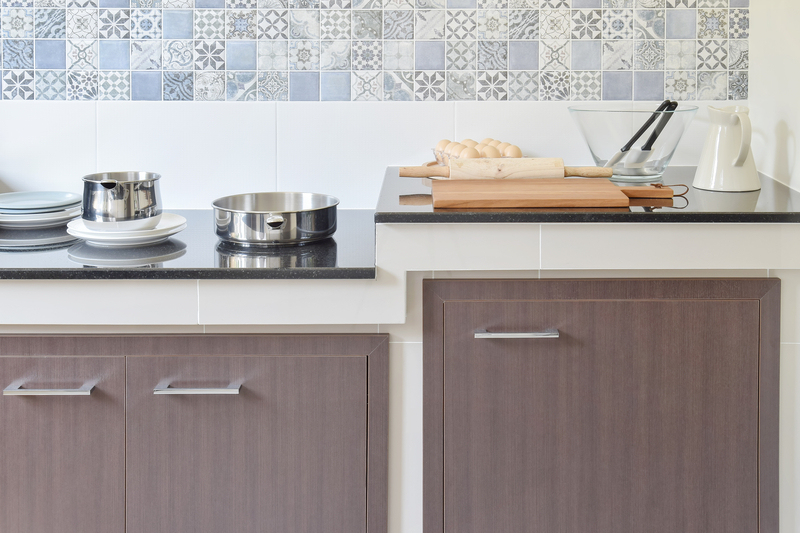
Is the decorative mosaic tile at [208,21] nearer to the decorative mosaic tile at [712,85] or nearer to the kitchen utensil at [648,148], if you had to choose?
the kitchen utensil at [648,148]

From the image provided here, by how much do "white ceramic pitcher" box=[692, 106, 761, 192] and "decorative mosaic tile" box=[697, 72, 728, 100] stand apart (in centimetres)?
32

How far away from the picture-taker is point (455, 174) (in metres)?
1.66

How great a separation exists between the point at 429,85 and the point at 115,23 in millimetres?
856

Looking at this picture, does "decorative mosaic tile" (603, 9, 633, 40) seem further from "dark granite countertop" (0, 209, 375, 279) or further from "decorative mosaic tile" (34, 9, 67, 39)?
"decorative mosaic tile" (34, 9, 67, 39)

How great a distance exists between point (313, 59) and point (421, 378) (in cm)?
99

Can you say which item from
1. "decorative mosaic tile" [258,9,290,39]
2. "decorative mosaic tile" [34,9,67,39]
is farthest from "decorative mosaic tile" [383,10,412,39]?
"decorative mosaic tile" [34,9,67,39]

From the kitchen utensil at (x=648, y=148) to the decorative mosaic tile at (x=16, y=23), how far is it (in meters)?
1.60

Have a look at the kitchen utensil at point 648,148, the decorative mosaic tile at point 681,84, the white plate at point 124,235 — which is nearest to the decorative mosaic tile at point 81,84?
the white plate at point 124,235

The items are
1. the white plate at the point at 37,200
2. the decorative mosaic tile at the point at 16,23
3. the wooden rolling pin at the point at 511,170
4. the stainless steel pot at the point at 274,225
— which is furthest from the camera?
the decorative mosaic tile at the point at 16,23

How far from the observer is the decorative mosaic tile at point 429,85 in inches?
80.9

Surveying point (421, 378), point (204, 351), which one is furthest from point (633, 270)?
point (204, 351)

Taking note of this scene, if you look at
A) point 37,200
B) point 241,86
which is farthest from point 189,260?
point 241,86

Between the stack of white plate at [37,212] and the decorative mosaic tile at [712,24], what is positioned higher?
the decorative mosaic tile at [712,24]

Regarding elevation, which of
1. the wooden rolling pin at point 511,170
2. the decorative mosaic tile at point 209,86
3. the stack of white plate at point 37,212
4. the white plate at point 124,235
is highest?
the decorative mosaic tile at point 209,86
